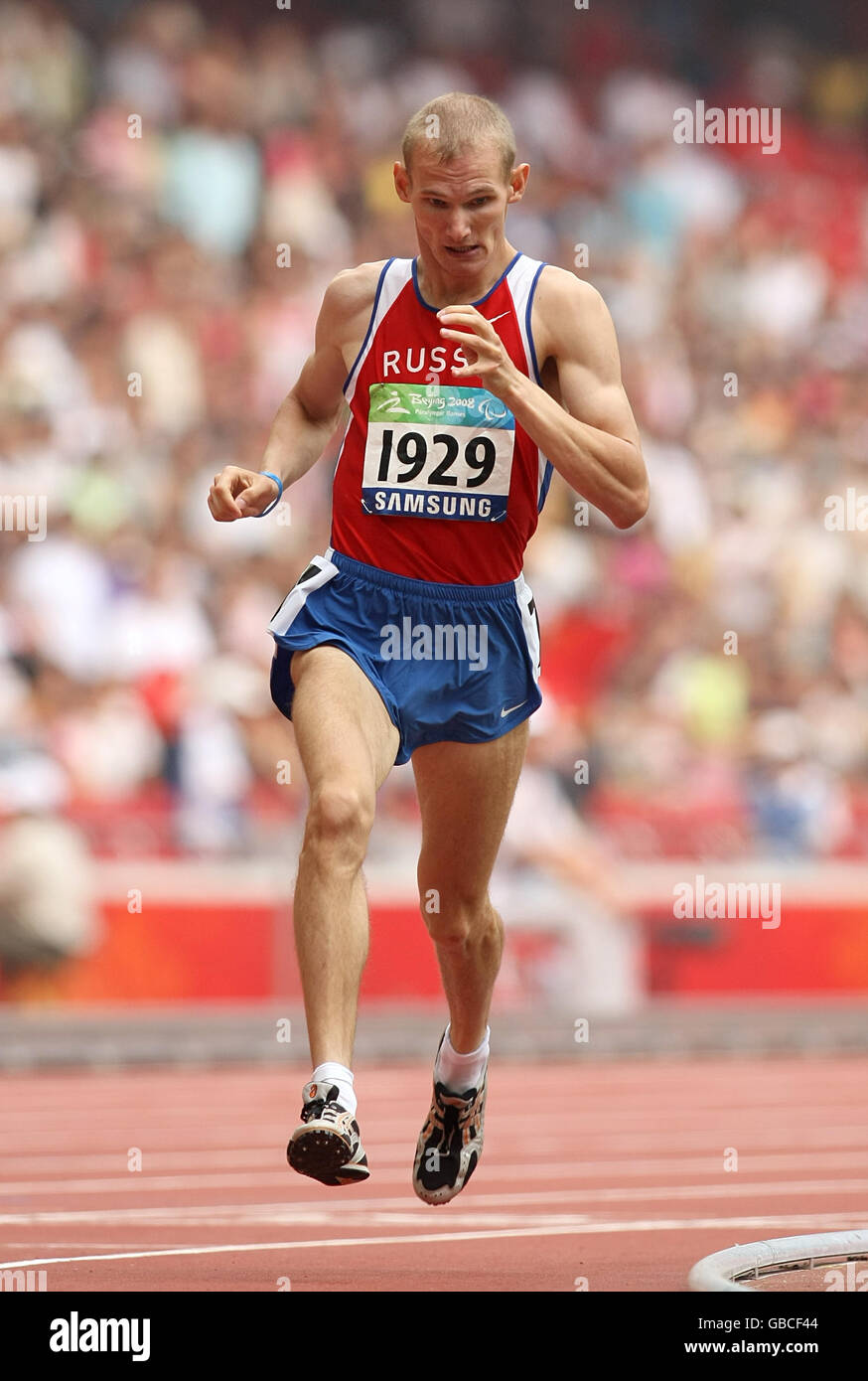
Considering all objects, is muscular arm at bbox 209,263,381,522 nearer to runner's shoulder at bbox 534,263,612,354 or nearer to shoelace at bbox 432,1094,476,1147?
runner's shoulder at bbox 534,263,612,354

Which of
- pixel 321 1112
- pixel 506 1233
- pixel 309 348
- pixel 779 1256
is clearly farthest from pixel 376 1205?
pixel 309 348

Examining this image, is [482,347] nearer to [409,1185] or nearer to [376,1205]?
[376,1205]

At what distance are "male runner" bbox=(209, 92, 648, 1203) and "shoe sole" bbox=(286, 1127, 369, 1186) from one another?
451mm

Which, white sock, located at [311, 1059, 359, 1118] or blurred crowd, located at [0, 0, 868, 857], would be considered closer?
white sock, located at [311, 1059, 359, 1118]

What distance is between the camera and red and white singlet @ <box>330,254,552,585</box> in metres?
5.69

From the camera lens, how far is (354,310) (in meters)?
5.87

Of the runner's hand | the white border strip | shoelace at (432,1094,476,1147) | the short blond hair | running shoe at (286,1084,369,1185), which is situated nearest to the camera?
running shoe at (286,1084,369,1185)

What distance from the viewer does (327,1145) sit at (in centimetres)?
464

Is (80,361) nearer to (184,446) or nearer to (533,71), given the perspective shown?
(184,446)

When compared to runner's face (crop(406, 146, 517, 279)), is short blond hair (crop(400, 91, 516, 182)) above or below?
above

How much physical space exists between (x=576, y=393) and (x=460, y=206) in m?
0.56

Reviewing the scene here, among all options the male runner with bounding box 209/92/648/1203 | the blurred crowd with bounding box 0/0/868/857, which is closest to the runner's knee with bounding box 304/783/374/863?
the male runner with bounding box 209/92/648/1203

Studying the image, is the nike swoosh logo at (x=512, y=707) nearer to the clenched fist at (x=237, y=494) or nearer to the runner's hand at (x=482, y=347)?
the clenched fist at (x=237, y=494)

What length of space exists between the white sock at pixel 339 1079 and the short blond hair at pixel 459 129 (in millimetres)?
2237
